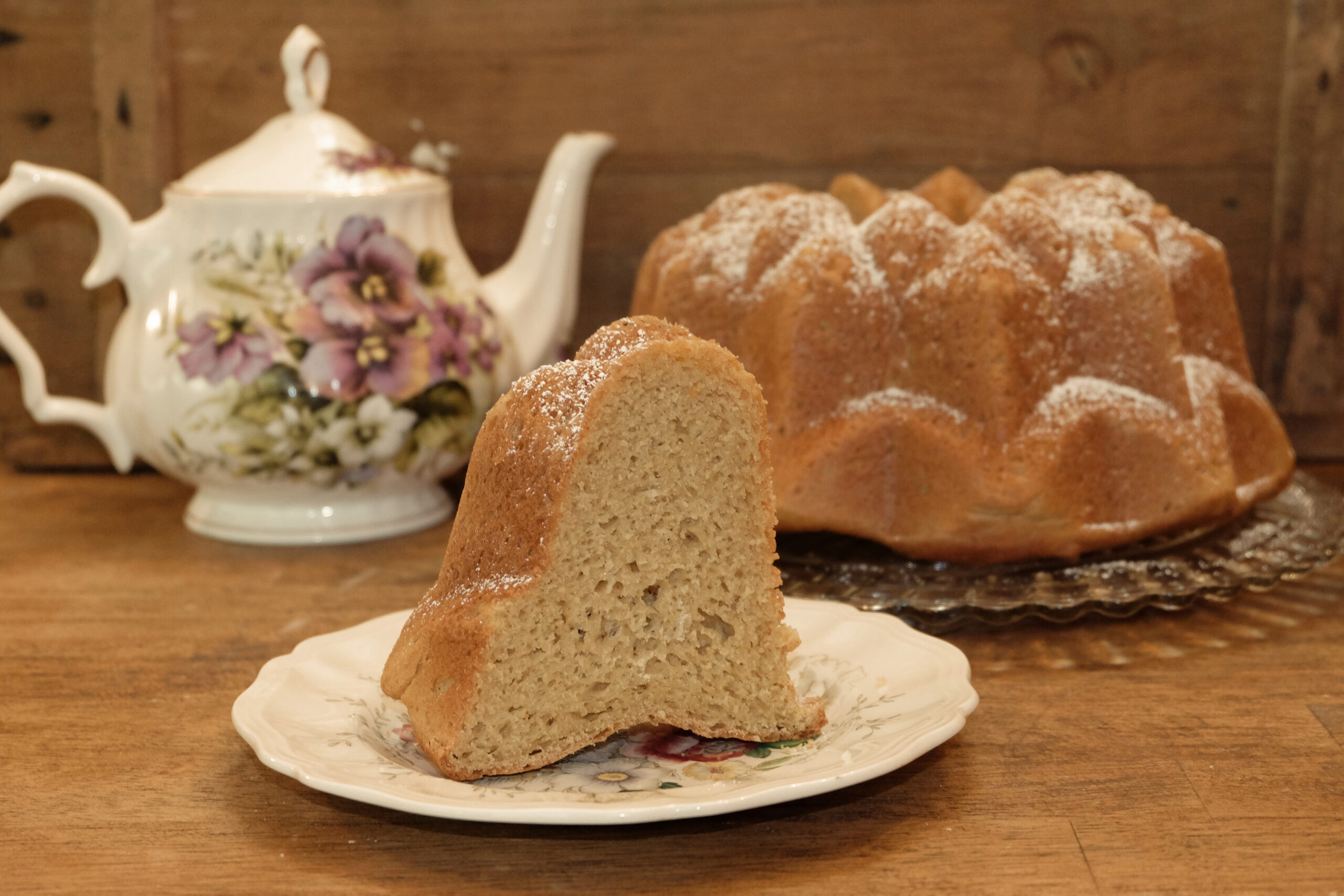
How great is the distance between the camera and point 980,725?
90cm

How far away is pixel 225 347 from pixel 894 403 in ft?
2.14

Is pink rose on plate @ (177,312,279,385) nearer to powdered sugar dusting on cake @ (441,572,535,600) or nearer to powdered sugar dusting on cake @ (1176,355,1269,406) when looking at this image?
powdered sugar dusting on cake @ (441,572,535,600)

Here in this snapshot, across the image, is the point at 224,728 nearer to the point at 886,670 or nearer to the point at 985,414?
the point at 886,670

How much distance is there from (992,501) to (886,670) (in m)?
0.27

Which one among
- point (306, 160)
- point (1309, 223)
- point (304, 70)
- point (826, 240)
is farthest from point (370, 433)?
point (1309, 223)

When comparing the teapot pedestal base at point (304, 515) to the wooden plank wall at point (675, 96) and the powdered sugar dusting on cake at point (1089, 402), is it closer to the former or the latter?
the wooden plank wall at point (675, 96)

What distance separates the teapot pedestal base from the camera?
1.39m

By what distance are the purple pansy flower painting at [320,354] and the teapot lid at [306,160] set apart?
5cm

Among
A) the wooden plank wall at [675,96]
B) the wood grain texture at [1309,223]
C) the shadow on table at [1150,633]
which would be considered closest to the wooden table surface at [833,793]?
the shadow on table at [1150,633]

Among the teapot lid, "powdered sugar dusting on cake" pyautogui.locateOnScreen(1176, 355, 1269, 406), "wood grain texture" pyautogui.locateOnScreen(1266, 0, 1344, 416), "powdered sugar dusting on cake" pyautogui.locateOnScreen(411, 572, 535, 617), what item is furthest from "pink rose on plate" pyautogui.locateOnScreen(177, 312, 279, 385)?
"wood grain texture" pyautogui.locateOnScreen(1266, 0, 1344, 416)

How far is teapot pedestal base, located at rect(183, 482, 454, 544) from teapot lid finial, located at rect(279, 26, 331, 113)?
403 millimetres

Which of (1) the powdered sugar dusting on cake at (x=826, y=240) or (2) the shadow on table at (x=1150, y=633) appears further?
(1) the powdered sugar dusting on cake at (x=826, y=240)

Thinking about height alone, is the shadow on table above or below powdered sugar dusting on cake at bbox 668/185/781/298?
below

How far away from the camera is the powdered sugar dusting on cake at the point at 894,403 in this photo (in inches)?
45.4
